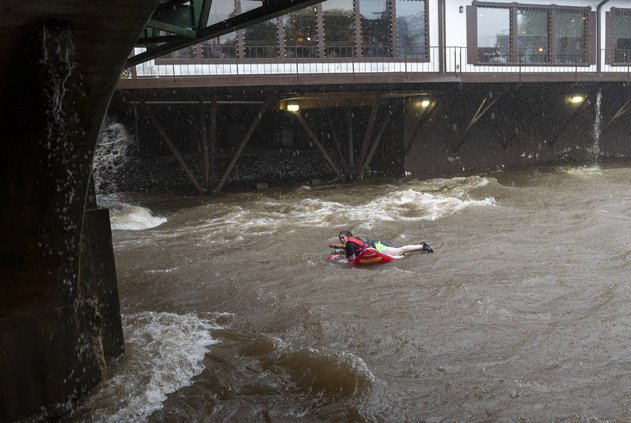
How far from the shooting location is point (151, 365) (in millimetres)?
5602

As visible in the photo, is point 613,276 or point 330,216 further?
point 330,216

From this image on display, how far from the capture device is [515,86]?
17.9 meters

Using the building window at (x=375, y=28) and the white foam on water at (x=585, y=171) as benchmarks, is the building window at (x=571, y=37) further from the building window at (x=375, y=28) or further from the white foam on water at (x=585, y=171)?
the building window at (x=375, y=28)

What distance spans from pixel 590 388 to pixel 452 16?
45.2 ft

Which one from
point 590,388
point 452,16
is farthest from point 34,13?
point 452,16

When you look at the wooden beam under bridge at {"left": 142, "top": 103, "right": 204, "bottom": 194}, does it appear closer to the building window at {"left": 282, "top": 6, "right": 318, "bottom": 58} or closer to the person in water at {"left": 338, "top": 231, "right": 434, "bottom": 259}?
the building window at {"left": 282, "top": 6, "right": 318, "bottom": 58}

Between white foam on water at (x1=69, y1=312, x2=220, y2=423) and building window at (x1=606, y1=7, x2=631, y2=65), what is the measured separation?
55.9 ft

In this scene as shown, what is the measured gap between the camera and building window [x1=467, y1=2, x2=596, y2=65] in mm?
17250

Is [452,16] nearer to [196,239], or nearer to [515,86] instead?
[515,86]

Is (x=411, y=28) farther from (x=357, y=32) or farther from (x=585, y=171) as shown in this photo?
(x=585, y=171)

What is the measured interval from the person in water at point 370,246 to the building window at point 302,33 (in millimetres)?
7097

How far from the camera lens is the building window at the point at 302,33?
15.0m

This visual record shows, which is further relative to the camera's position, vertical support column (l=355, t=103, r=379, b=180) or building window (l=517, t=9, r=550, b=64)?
building window (l=517, t=9, r=550, b=64)

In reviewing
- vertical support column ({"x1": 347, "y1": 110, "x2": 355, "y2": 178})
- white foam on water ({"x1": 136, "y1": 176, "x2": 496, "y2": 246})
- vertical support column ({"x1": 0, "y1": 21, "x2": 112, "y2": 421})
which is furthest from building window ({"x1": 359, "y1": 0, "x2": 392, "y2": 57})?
vertical support column ({"x1": 0, "y1": 21, "x2": 112, "y2": 421})
